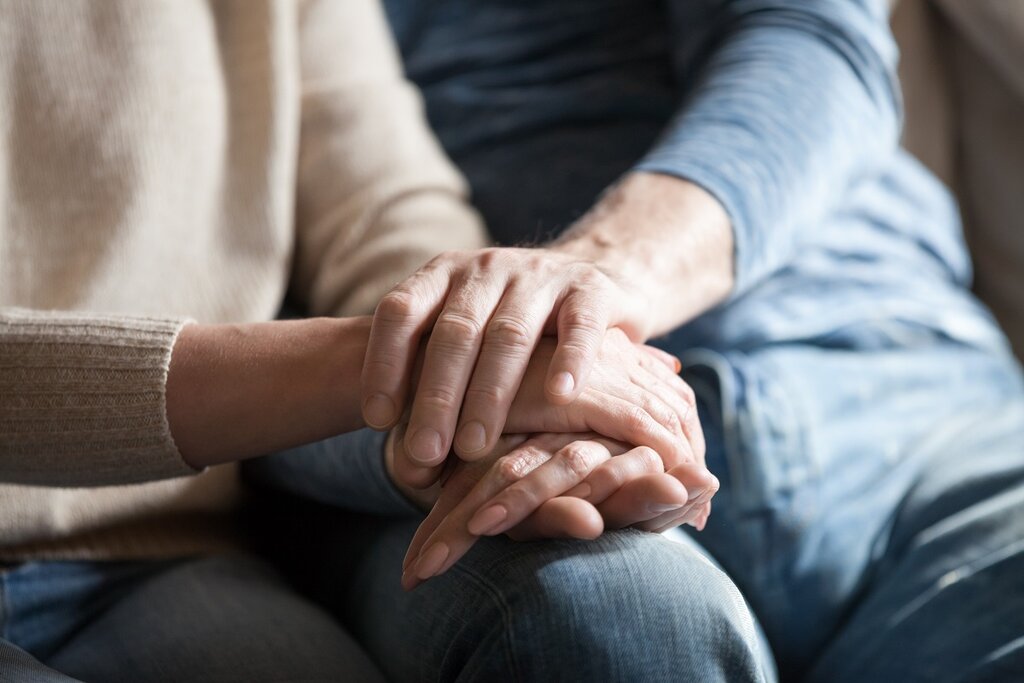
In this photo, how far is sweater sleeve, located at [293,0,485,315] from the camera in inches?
37.3

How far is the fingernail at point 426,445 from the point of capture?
1.85 feet

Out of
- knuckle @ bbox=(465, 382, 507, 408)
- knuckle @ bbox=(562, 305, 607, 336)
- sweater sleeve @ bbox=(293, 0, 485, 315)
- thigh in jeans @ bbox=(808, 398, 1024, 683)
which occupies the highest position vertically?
knuckle @ bbox=(562, 305, 607, 336)

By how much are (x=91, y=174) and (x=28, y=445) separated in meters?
0.32

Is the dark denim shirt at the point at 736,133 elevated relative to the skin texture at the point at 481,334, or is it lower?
lower

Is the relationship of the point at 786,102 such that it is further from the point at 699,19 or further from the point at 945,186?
the point at 945,186

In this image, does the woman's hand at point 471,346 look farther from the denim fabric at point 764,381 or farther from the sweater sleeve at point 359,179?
the sweater sleeve at point 359,179

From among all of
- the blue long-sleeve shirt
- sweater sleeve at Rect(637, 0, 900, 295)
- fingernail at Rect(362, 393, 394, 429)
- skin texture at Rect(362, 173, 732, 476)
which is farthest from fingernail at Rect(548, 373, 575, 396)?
sweater sleeve at Rect(637, 0, 900, 295)

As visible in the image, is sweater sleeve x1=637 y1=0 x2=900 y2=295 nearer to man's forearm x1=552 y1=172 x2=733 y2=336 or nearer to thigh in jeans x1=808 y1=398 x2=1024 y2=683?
man's forearm x1=552 y1=172 x2=733 y2=336

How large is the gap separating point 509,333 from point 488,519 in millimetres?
121

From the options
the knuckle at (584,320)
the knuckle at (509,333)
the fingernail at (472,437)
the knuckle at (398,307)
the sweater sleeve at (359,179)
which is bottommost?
the sweater sleeve at (359,179)

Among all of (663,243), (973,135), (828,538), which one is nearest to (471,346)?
(663,243)

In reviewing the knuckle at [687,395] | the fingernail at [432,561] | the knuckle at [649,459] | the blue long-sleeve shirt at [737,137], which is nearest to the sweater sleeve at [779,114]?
the blue long-sleeve shirt at [737,137]

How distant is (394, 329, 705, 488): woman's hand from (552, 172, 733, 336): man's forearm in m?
0.12

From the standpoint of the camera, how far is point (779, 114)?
916 millimetres
